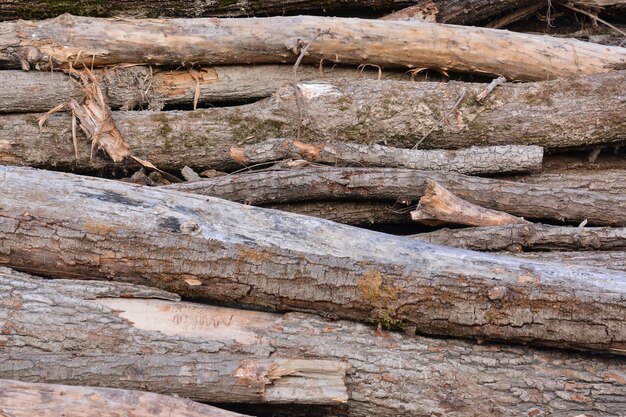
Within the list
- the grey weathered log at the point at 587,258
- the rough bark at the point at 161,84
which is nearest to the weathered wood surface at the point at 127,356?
the grey weathered log at the point at 587,258

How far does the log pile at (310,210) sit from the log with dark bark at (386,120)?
0.04 ft

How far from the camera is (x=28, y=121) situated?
4039 millimetres

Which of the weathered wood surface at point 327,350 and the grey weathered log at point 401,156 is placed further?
the grey weathered log at point 401,156

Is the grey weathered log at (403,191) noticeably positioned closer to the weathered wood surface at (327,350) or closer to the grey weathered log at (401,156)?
the grey weathered log at (401,156)

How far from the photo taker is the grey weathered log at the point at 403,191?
364 cm

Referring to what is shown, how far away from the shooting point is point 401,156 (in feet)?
12.9

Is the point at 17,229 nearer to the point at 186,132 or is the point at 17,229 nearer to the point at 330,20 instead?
the point at 186,132

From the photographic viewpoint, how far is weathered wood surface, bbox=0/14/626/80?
4.16 metres

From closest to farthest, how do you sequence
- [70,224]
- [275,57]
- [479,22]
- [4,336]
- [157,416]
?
[157,416] < [4,336] < [70,224] < [275,57] < [479,22]

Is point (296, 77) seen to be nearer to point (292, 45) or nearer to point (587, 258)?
point (292, 45)

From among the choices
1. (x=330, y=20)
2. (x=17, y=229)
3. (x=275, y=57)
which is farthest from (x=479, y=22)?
(x=17, y=229)

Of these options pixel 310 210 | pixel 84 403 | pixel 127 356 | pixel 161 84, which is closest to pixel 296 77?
pixel 161 84

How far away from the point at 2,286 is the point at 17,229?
Answer: 25cm

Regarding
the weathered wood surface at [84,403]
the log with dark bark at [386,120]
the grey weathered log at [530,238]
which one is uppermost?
the log with dark bark at [386,120]
